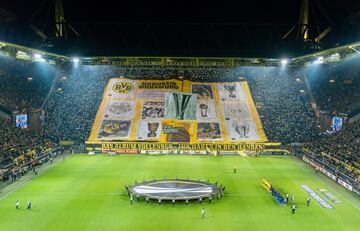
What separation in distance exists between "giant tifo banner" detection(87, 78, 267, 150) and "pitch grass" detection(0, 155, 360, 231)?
13.2 meters

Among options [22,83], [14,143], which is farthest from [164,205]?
[22,83]

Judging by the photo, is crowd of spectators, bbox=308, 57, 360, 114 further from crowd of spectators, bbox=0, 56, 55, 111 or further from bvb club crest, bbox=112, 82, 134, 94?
crowd of spectators, bbox=0, 56, 55, 111

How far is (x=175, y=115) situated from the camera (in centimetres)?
7281

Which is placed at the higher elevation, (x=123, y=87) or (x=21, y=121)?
(x=123, y=87)

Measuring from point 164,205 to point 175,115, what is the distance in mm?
39226

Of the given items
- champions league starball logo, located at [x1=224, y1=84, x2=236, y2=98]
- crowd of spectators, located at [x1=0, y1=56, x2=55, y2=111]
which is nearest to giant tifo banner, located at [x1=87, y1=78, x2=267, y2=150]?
champions league starball logo, located at [x1=224, y1=84, x2=236, y2=98]

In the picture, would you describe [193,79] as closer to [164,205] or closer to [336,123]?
[336,123]

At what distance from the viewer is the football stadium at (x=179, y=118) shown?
34094 mm

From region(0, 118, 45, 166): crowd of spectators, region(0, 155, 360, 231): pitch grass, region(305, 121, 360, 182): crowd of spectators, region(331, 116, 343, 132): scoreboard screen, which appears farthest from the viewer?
region(331, 116, 343, 132): scoreboard screen

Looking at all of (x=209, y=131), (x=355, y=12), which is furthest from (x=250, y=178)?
(x=355, y=12)

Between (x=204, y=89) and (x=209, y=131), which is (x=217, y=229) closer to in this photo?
(x=209, y=131)

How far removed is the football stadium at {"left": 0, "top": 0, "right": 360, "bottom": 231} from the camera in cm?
3409

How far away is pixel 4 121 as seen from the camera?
58938 mm

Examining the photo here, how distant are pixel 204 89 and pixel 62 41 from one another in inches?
1193
